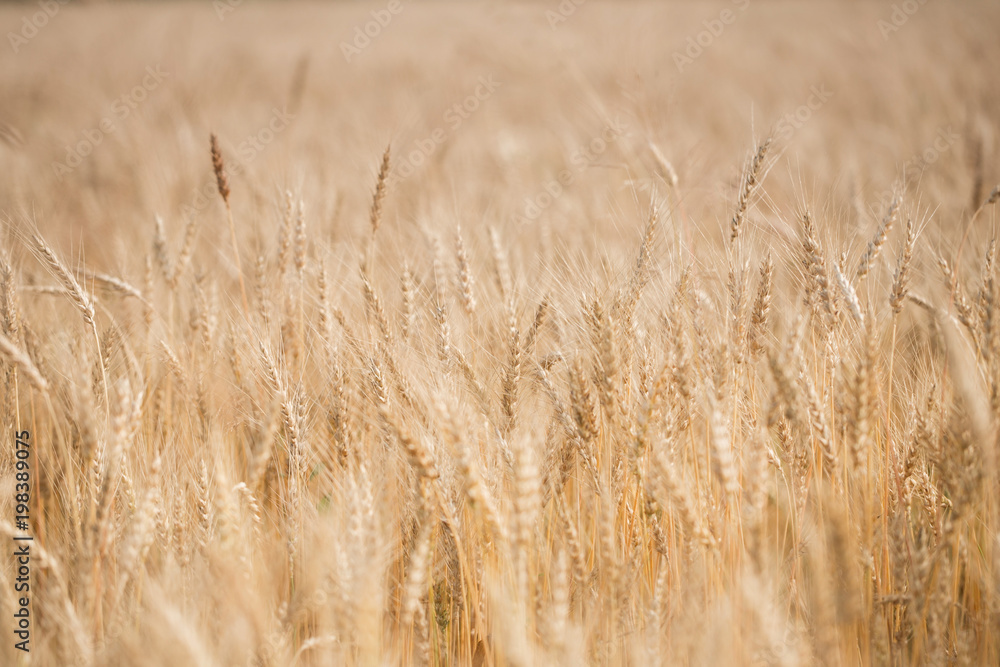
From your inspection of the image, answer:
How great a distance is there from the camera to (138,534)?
2.98ft

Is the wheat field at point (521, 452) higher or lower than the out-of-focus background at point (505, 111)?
lower

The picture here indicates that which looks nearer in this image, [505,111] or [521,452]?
[521,452]

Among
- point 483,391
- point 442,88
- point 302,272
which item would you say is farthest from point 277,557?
point 442,88

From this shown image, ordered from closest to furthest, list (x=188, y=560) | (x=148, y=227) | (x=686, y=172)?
(x=188, y=560) → (x=686, y=172) → (x=148, y=227)

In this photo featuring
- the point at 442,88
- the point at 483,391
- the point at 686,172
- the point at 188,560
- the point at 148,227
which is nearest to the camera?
the point at 188,560

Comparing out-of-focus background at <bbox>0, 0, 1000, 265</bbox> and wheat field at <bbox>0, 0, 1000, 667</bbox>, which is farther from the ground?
out-of-focus background at <bbox>0, 0, 1000, 265</bbox>

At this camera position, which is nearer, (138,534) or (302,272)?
(138,534)

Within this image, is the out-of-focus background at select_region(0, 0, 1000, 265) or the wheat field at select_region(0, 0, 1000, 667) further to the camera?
the out-of-focus background at select_region(0, 0, 1000, 265)

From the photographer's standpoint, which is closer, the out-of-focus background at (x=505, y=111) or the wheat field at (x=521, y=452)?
the wheat field at (x=521, y=452)

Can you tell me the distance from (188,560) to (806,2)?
13.5 m

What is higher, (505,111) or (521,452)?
(505,111)

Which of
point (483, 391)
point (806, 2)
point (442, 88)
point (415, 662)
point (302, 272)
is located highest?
point (806, 2)

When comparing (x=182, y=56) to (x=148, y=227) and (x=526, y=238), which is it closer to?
(x=148, y=227)

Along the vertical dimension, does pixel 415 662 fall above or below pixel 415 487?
below
